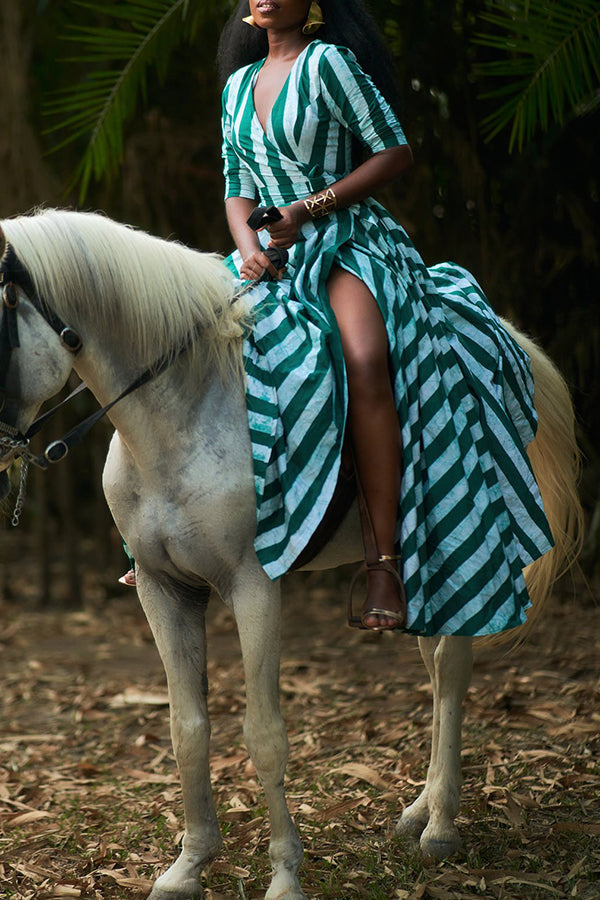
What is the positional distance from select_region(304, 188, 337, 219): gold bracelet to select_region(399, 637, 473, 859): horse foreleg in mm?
1302

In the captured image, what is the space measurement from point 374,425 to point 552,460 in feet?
3.65

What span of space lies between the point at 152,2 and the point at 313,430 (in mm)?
2765

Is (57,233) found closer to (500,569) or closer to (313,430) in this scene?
(313,430)

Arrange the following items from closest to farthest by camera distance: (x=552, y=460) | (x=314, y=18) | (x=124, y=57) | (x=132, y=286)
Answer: (x=132, y=286), (x=314, y=18), (x=552, y=460), (x=124, y=57)

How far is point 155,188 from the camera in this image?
614 centimetres

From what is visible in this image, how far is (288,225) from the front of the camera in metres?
2.52

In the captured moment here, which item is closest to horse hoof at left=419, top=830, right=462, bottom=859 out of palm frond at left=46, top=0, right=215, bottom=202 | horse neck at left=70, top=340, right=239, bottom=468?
horse neck at left=70, top=340, right=239, bottom=468

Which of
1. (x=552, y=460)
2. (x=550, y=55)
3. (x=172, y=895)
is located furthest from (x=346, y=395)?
(x=550, y=55)

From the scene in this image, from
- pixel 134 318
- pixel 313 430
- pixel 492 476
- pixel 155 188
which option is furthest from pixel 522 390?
pixel 155 188

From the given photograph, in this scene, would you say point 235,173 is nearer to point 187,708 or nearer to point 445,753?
point 187,708

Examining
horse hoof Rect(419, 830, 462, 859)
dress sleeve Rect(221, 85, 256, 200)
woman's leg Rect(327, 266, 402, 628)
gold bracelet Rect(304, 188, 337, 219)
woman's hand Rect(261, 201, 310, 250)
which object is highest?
dress sleeve Rect(221, 85, 256, 200)

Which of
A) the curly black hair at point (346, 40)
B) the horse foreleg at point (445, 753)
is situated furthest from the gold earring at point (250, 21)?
the horse foreleg at point (445, 753)

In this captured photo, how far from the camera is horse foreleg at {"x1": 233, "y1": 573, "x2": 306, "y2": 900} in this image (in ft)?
7.77

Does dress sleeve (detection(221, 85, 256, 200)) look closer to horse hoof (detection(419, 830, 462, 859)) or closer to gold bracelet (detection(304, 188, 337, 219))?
gold bracelet (detection(304, 188, 337, 219))
